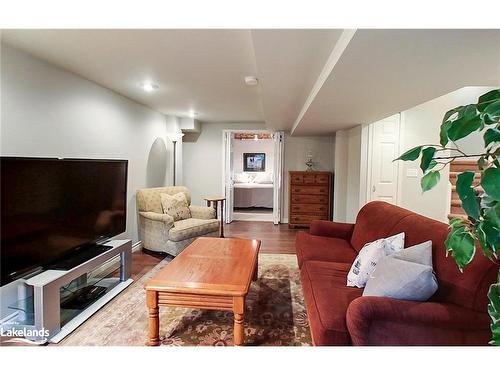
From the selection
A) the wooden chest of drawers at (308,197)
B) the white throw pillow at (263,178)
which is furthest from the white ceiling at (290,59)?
the white throw pillow at (263,178)

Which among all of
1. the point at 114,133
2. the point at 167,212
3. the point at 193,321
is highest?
the point at 114,133

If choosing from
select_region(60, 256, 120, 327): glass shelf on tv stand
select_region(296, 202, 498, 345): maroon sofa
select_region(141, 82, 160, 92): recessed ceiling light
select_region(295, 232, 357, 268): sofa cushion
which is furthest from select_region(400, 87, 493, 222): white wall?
select_region(60, 256, 120, 327): glass shelf on tv stand

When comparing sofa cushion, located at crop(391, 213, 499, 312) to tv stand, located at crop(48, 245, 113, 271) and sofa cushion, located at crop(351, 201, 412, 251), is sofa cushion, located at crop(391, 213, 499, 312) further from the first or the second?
tv stand, located at crop(48, 245, 113, 271)

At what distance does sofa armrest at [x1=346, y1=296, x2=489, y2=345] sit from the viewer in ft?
4.37

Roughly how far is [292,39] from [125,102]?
9.58 ft

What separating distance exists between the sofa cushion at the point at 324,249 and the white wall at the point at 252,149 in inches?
197

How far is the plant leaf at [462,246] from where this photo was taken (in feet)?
2.90

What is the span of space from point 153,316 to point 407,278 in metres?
1.57

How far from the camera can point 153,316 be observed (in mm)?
1877

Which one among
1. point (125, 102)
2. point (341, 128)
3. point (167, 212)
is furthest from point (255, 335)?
point (341, 128)

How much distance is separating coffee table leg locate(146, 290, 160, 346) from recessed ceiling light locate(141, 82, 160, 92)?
235 cm
